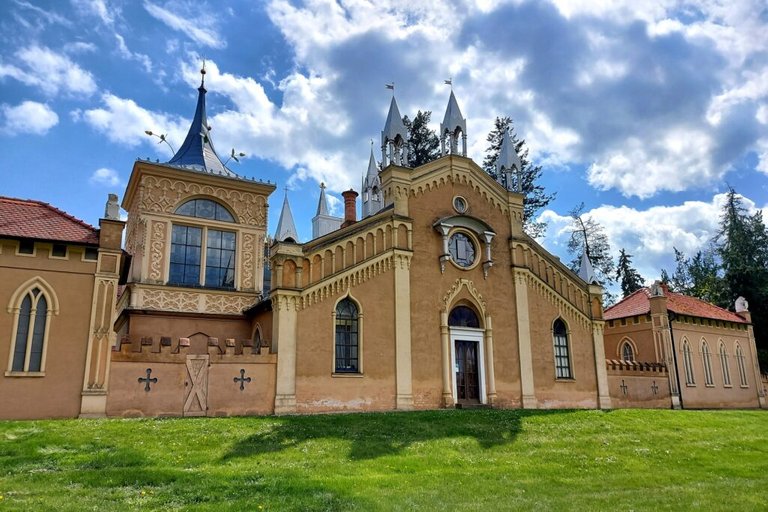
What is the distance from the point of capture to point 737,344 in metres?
34.4

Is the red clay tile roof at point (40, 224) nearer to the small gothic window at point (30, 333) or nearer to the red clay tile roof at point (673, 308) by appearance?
the small gothic window at point (30, 333)

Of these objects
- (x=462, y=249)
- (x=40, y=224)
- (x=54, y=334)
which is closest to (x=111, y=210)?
(x=40, y=224)

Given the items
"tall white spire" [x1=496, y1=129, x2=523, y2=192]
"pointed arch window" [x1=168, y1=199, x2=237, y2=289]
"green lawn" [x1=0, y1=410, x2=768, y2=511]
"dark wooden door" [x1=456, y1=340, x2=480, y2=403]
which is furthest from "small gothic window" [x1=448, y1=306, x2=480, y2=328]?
"pointed arch window" [x1=168, y1=199, x2=237, y2=289]

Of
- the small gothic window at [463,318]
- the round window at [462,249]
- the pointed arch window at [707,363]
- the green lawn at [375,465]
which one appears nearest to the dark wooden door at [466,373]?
the small gothic window at [463,318]

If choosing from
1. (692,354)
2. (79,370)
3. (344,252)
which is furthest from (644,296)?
(79,370)

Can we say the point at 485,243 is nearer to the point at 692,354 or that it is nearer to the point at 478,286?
the point at 478,286

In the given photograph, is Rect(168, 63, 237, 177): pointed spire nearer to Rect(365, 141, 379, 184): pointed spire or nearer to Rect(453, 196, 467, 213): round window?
Rect(453, 196, 467, 213): round window

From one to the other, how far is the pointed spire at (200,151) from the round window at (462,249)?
30.8 feet

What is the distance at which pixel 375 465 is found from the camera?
42.1 ft

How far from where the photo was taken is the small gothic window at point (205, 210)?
80.0 ft

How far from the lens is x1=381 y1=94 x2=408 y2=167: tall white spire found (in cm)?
2525

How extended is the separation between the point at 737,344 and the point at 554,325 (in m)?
14.3

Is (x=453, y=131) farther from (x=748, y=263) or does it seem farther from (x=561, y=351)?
(x=748, y=263)

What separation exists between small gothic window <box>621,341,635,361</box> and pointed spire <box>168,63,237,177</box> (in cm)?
2133
